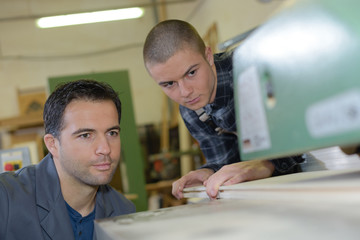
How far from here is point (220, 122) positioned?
4.90 feet

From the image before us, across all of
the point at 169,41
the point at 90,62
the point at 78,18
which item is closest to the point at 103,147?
the point at 169,41

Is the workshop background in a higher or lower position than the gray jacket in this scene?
higher

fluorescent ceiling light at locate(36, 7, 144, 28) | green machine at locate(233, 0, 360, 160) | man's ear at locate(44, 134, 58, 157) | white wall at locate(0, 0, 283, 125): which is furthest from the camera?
white wall at locate(0, 0, 283, 125)

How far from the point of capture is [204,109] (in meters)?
1.51

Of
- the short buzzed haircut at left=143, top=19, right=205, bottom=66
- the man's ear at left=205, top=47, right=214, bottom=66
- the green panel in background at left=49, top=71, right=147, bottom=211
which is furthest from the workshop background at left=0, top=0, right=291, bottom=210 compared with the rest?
the short buzzed haircut at left=143, top=19, right=205, bottom=66

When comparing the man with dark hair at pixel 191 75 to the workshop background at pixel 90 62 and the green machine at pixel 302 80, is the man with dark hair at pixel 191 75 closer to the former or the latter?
the green machine at pixel 302 80

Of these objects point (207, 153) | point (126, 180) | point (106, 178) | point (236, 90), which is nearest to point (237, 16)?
point (126, 180)

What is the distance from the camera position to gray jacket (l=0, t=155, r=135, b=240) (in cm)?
116

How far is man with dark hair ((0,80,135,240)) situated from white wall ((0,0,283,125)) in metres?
4.20

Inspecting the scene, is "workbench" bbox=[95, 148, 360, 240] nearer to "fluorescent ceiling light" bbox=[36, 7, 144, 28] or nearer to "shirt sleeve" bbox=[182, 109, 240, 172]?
"shirt sleeve" bbox=[182, 109, 240, 172]

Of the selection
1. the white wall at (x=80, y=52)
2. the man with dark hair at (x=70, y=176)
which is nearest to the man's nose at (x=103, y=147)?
the man with dark hair at (x=70, y=176)

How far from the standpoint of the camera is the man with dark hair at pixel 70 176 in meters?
1.19

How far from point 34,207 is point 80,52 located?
17.2ft

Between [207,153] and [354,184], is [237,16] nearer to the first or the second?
[207,153]
